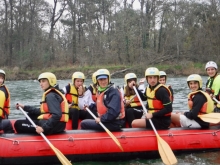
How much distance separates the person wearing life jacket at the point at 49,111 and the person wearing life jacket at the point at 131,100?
1.58 m

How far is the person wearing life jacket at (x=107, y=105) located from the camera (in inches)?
210

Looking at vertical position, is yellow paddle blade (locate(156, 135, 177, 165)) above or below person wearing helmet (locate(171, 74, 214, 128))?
below

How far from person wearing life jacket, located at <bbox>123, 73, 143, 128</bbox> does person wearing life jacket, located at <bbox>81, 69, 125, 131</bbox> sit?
0.93 meters

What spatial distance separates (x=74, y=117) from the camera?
6.38m

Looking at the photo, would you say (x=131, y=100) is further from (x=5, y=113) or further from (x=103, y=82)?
(x=5, y=113)

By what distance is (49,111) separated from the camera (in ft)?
17.1

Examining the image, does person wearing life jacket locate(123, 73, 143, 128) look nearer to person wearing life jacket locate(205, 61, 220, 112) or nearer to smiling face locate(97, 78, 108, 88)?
smiling face locate(97, 78, 108, 88)

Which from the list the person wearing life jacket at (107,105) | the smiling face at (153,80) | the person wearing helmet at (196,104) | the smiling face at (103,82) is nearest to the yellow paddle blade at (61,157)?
the person wearing life jacket at (107,105)

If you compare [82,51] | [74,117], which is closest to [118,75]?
[82,51]

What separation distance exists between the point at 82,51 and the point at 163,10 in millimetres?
7777

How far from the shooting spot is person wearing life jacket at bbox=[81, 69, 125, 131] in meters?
5.34

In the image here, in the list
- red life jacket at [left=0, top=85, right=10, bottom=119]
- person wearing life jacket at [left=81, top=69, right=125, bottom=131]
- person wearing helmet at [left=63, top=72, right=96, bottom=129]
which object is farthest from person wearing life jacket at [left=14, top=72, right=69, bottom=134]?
person wearing helmet at [left=63, top=72, right=96, bottom=129]

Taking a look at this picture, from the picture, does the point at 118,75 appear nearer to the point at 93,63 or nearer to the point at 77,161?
the point at 93,63

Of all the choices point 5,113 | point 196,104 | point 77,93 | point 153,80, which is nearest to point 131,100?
point 77,93
